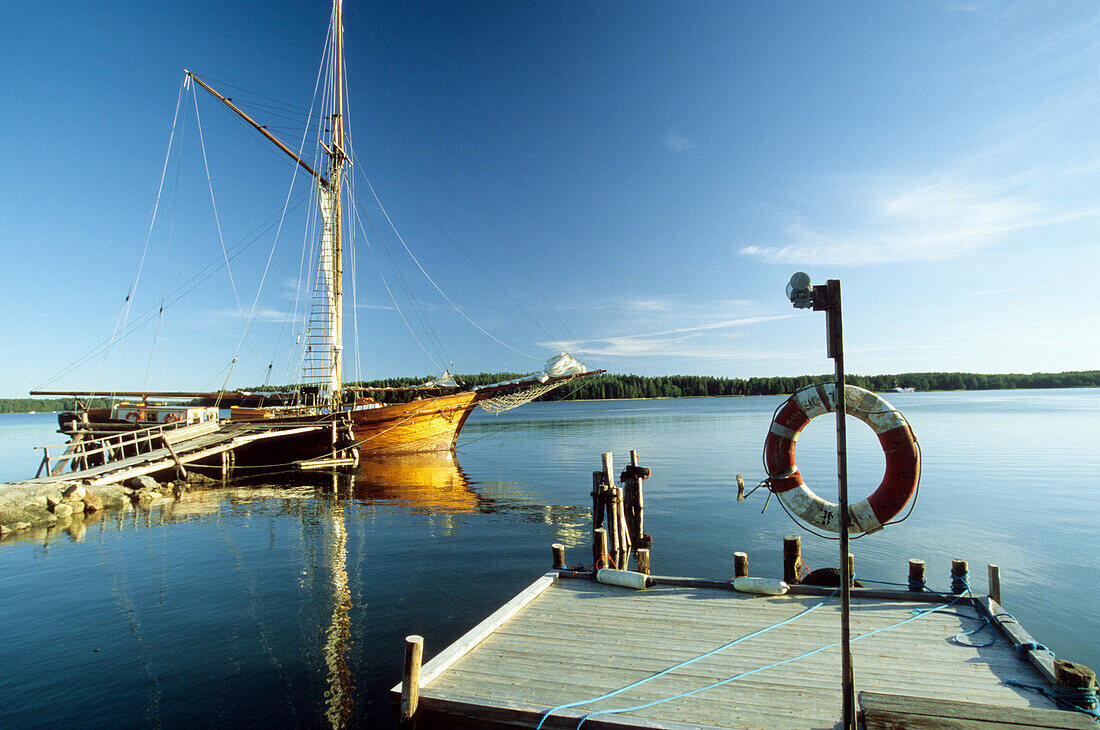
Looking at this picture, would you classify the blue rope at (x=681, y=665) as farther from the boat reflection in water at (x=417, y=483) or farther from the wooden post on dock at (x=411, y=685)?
the boat reflection in water at (x=417, y=483)

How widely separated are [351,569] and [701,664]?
9340 mm

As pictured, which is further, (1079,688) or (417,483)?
(417,483)

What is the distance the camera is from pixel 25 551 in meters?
14.1

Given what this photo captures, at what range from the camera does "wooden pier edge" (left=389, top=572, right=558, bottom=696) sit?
515 centimetres

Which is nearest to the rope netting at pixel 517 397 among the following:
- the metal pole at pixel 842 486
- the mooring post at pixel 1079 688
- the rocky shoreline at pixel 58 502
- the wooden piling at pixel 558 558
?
the rocky shoreline at pixel 58 502

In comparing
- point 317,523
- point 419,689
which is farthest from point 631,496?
point 317,523

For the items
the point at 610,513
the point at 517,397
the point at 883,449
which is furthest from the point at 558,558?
the point at 517,397

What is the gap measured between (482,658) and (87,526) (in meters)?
17.6

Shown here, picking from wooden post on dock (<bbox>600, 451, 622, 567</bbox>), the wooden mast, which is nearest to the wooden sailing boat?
the wooden mast

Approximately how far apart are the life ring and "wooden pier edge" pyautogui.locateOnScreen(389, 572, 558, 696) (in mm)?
3762

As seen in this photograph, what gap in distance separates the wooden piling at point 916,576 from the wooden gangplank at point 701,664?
0.34 metres

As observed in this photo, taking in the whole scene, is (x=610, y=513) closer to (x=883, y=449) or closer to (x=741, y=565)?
(x=741, y=565)

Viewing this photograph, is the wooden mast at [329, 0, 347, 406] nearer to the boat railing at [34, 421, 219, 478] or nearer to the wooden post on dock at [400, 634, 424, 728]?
the boat railing at [34, 421, 219, 478]

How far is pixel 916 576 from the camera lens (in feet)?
24.5
